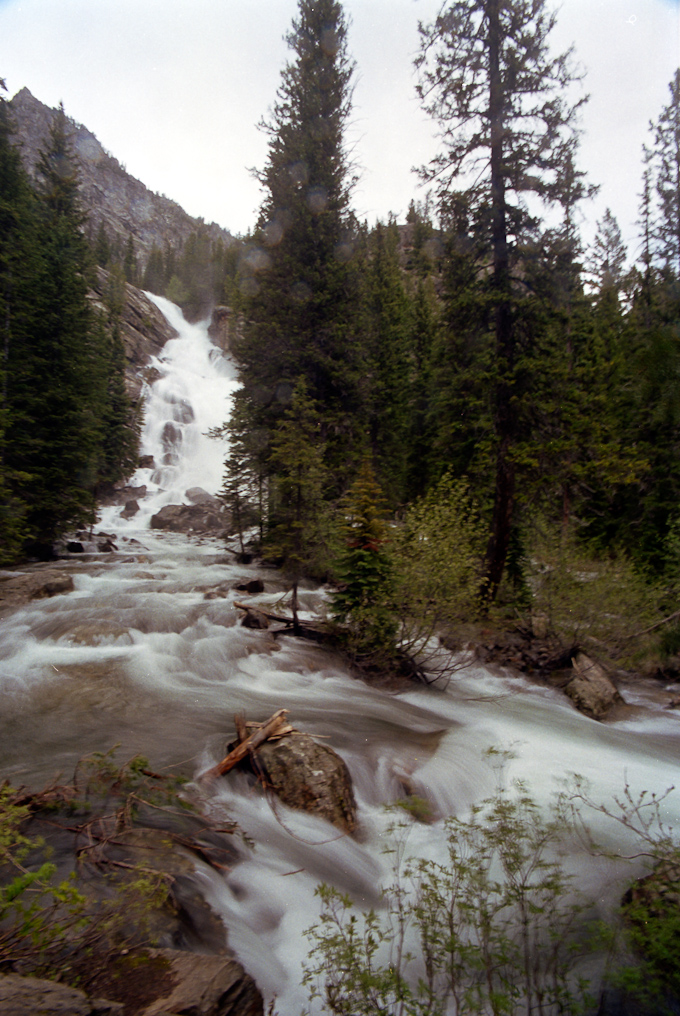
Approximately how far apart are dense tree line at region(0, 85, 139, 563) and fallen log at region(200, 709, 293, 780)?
36.6ft

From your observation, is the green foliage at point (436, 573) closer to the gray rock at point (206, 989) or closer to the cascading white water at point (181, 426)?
the gray rock at point (206, 989)

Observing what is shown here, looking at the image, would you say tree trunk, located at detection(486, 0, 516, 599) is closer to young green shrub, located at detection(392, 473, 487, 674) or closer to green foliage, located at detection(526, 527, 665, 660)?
green foliage, located at detection(526, 527, 665, 660)

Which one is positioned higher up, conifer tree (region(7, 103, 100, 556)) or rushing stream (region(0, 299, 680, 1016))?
conifer tree (region(7, 103, 100, 556))

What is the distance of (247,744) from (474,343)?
1038 cm

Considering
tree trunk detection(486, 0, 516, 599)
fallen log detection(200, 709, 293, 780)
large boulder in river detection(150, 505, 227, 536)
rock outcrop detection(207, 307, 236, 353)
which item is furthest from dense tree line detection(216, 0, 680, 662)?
rock outcrop detection(207, 307, 236, 353)

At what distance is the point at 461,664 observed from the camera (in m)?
10.0

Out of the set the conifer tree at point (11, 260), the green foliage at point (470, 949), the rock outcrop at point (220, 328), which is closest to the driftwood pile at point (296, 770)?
the green foliage at point (470, 949)

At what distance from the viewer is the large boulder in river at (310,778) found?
541cm

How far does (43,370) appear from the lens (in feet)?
62.0

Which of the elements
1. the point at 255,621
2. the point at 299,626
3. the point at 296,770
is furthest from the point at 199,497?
the point at 296,770

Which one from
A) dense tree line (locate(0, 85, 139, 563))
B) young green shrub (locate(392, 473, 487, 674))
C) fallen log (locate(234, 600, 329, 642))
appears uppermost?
dense tree line (locate(0, 85, 139, 563))

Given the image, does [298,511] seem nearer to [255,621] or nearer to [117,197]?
[255,621]

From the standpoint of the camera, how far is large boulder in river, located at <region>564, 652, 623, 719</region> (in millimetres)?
8883

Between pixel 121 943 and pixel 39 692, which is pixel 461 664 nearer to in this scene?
pixel 39 692
